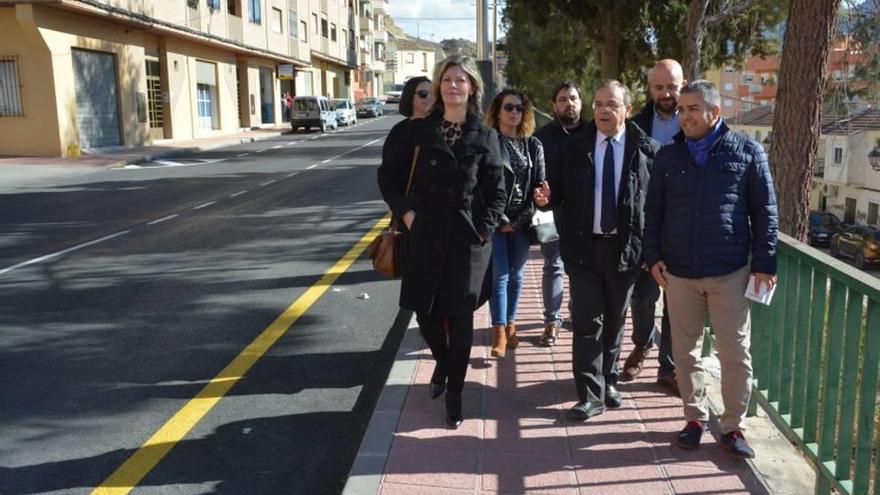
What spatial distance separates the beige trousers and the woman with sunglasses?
137 cm

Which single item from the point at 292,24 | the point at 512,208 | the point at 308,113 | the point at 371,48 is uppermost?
the point at 371,48

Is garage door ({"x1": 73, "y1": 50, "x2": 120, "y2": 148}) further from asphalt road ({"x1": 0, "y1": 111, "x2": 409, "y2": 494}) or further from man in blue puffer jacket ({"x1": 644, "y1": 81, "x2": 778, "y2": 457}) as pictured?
man in blue puffer jacket ({"x1": 644, "y1": 81, "x2": 778, "y2": 457})

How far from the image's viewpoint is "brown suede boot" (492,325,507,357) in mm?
5035

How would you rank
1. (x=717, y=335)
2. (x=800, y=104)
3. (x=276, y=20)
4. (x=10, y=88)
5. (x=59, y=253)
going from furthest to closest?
1. (x=276, y=20)
2. (x=10, y=88)
3. (x=59, y=253)
4. (x=800, y=104)
5. (x=717, y=335)

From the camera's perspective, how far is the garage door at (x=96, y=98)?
24.0m

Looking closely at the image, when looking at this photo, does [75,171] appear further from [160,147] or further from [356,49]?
[356,49]

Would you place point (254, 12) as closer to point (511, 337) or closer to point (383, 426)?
point (511, 337)

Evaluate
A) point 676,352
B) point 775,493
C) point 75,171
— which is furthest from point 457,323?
point 75,171

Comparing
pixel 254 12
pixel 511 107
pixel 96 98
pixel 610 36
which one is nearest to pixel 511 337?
pixel 511 107

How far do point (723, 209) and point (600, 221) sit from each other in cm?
71

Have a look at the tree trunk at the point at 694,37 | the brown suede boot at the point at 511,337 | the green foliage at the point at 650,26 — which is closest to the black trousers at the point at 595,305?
the brown suede boot at the point at 511,337

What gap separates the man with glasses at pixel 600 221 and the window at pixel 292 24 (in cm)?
4456

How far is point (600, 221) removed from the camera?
3996mm

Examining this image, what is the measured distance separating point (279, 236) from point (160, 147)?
62.3ft
